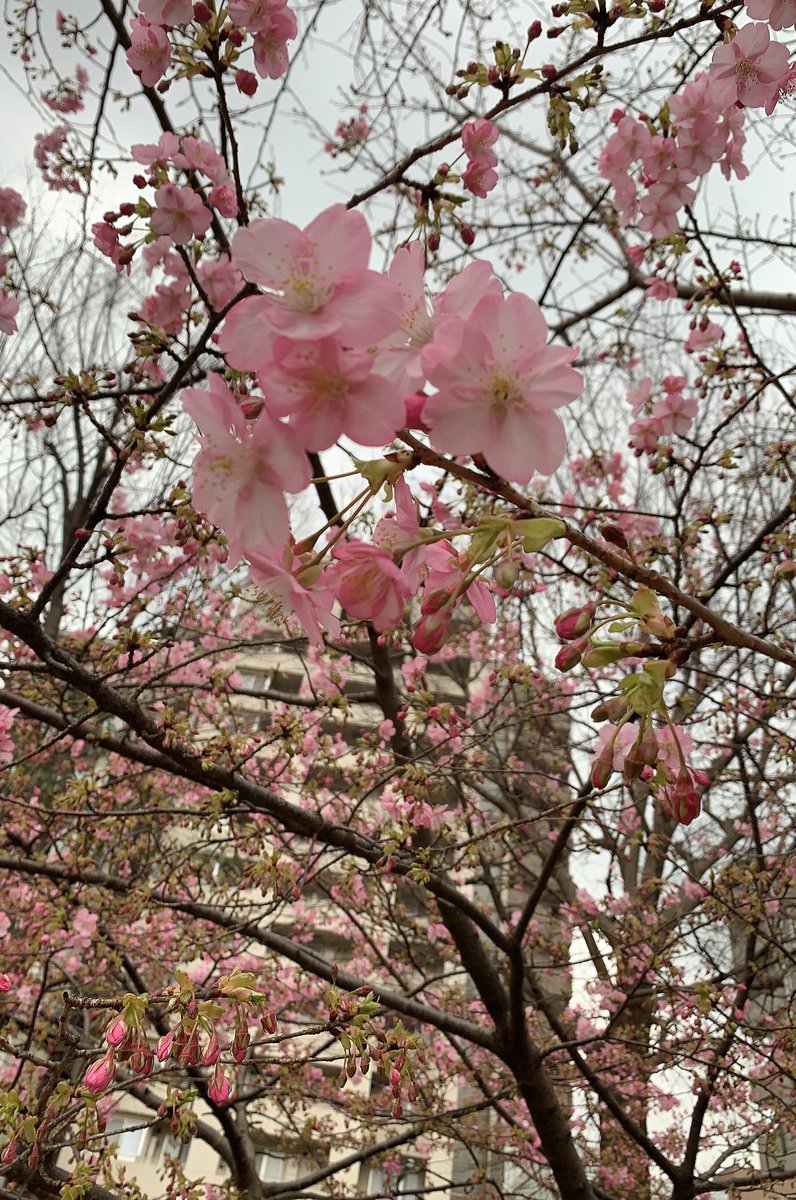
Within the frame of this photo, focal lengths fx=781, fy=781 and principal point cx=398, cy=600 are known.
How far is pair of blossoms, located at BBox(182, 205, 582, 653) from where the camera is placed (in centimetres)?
76

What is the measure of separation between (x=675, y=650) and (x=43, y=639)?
1.96 meters

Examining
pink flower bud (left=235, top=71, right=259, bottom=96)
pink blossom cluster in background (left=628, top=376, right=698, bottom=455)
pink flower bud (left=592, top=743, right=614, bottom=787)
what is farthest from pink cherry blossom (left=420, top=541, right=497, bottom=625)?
pink blossom cluster in background (left=628, top=376, right=698, bottom=455)

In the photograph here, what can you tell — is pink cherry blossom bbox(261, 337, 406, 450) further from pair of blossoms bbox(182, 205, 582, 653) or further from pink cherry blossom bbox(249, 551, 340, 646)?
pink cherry blossom bbox(249, 551, 340, 646)

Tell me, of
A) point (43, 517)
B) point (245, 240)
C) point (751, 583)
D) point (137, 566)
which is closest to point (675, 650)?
point (245, 240)

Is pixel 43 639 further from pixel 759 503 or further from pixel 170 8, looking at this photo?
pixel 759 503

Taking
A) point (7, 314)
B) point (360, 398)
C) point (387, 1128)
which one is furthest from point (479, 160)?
point (387, 1128)

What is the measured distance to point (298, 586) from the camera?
92 cm

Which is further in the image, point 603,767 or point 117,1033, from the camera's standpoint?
point 117,1033

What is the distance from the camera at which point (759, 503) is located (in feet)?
21.8

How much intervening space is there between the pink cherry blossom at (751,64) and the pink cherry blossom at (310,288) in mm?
1701

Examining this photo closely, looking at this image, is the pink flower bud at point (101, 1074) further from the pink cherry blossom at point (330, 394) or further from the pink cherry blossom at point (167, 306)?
the pink cherry blossom at point (167, 306)

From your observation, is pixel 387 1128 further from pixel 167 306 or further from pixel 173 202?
pixel 173 202

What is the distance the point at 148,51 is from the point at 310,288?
192 centimetres

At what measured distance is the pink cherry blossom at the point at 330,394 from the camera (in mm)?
739
